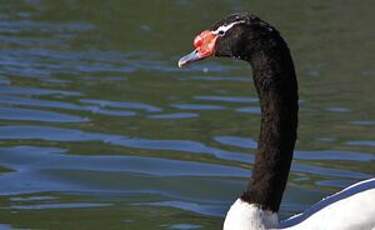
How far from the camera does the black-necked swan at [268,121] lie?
6895mm

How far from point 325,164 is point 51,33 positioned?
5729 millimetres

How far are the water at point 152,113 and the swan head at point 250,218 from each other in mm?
1234

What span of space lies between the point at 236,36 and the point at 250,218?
1.01 metres

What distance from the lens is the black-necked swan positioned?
689cm

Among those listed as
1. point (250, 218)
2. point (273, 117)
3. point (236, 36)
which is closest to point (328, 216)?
point (250, 218)

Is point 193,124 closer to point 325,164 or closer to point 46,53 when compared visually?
point 325,164

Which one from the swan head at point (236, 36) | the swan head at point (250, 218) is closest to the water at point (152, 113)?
the swan head at point (250, 218)

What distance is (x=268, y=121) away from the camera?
707 centimetres

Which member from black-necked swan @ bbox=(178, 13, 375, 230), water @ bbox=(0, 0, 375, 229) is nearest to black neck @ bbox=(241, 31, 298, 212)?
black-necked swan @ bbox=(178, 13, 375, 230)

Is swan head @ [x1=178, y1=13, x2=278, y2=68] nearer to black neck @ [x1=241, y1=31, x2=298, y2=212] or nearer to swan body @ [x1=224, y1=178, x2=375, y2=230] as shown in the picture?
black neck @ [x1=241, y1=31, x2=298, y2=212]

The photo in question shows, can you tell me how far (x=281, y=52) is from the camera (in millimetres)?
6902

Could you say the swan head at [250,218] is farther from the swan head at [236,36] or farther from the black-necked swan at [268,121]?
the swan head at [236,36]

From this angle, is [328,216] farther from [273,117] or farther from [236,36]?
[236,36]

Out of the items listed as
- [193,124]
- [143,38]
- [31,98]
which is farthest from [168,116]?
→ [143,38]
